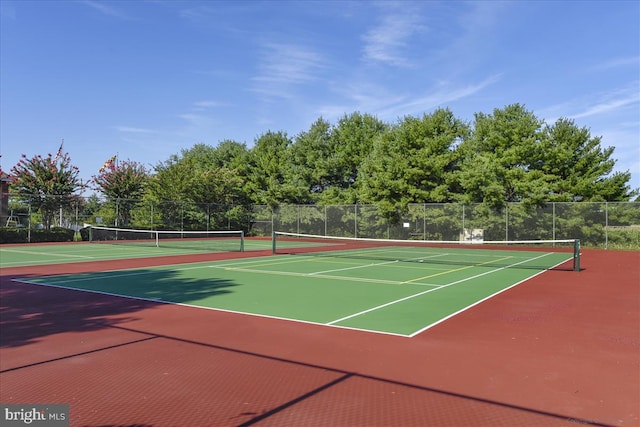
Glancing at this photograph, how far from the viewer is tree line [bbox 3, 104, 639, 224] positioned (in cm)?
3188

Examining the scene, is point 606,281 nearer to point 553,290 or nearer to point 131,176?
point 553,290

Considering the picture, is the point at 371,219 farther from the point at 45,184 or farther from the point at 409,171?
the point at 45,184

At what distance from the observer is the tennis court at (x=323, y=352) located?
4.34 metres

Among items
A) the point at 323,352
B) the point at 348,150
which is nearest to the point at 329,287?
the point at 323,352

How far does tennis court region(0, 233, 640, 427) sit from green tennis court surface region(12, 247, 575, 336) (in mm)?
71

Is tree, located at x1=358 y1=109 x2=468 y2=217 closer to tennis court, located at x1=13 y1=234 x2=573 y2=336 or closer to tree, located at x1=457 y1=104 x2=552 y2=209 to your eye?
tree, located at x1=457 y1=104 x2=552 y2=209

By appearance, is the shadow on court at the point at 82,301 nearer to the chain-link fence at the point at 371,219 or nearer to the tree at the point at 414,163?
the chain-link fence at the point at 371,219

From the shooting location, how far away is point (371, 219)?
36.4m

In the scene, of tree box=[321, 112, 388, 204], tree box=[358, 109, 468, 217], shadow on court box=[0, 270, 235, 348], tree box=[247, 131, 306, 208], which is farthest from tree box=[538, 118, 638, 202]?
shadow on court box=[0, 270, 235, 348]

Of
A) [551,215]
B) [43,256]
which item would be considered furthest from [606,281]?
[43,256]

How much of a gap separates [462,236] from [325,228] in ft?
37.3

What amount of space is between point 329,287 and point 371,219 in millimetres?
24887

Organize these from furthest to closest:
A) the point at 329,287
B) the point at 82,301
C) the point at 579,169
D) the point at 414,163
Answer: the point at 414,163, the point at 579,169, the point at 329,287, the point at 82,301

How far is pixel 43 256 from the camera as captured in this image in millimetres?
20594
